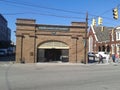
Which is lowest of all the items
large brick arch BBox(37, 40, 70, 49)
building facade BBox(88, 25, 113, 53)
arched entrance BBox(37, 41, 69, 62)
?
arched entrance BBox(37, 41, 69, 62)

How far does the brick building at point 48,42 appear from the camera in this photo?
39812mm

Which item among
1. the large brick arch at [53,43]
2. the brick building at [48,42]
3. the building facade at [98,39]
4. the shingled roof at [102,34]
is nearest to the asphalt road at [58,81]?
the brick building at [48,42]

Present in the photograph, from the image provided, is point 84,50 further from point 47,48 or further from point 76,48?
point 47,48

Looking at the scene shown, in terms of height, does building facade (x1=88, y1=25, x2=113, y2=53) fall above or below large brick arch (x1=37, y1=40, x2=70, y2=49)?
A: above

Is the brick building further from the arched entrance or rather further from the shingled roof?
the shingled roof

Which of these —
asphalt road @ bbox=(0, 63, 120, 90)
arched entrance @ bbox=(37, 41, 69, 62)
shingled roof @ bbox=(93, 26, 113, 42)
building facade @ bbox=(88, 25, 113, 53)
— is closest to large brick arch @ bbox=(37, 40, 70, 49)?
arched entrance @ bbox=(37, 41, 69, 62)

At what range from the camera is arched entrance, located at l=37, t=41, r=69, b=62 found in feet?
135

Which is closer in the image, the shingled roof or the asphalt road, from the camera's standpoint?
the asphalt road

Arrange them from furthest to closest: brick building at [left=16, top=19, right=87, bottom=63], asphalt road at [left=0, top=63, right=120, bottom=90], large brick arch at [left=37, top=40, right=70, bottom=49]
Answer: large brick arch at [left=37, top=40, right=70, bottom=49]
brick building at [left=16, top=19, right=87, bottom=63]
asphalt road at [left=0, top=63, right=120, bottom=90]

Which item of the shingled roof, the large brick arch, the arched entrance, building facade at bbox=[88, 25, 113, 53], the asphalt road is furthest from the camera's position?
the shingled roof

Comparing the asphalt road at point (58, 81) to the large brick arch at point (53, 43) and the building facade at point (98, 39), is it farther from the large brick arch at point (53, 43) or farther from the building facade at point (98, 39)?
the building facade at point (98, 39)

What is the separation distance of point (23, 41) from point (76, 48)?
8.11 m

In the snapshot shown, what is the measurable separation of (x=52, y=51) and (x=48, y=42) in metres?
1.75

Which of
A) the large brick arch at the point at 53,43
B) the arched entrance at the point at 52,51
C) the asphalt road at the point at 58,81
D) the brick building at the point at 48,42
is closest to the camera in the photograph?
the asphalt road at the point at 58,81
